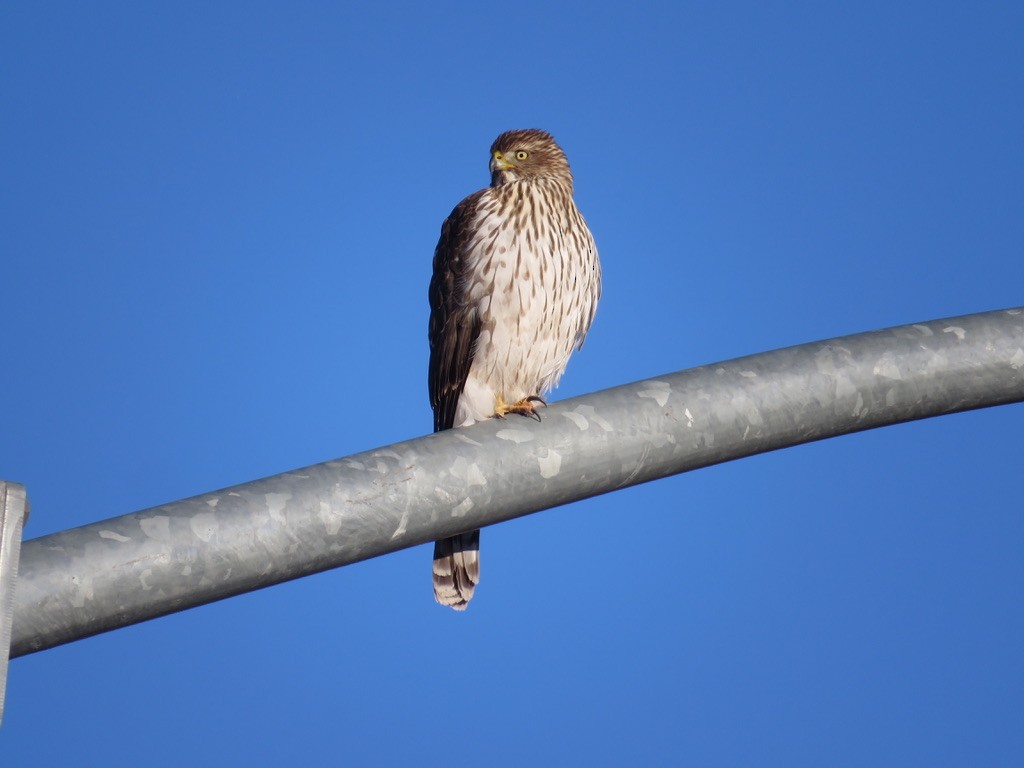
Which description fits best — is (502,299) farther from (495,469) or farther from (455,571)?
(495,469)

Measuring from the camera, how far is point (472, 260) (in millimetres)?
5863

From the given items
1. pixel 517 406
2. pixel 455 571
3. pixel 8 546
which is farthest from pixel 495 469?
pixel 455 571

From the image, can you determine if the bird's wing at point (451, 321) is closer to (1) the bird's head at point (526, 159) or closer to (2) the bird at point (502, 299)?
(2) the bird at point (502, 299)

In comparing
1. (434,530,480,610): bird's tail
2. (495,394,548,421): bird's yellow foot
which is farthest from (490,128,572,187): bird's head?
(434,530,480,610): bird's tail

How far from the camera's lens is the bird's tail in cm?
545

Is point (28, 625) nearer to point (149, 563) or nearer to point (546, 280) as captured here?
point (149, 563)

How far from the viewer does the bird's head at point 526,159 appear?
6430 millimetres

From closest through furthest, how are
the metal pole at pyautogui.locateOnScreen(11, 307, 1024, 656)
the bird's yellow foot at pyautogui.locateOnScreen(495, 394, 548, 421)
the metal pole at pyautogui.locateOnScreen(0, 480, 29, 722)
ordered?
1. the metal pole at pyautogui.locateOnScreen(0, 480, 29, 722)
2. the metal pole at pyautogui.locateOnScreen(11, 307, 1024, 656)
3. the bird's yellow foot at pyautogui.locateOnScreen(495, 394, 548, 421)

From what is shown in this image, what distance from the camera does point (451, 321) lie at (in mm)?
5867

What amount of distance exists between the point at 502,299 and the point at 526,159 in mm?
1039

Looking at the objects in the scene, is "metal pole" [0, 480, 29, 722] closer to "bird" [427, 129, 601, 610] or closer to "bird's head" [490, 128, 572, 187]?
"bird" [427, 129, 601, 610]

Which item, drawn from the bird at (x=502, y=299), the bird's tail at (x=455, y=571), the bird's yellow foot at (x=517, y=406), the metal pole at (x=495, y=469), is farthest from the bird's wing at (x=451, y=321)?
the metal pole at (x=495, y=469)

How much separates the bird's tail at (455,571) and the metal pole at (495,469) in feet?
9.30

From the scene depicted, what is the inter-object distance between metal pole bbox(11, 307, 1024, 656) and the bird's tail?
2.83 meters
